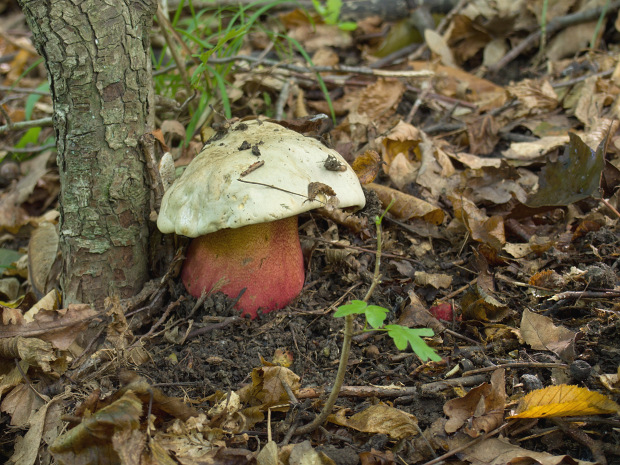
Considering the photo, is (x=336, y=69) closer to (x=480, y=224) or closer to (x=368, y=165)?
(x=368, y=165)

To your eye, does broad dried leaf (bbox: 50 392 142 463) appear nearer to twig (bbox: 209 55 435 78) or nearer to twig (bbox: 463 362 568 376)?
Answer: twig (bbox: 463 362 568 376)

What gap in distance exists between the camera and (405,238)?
93.7 inches

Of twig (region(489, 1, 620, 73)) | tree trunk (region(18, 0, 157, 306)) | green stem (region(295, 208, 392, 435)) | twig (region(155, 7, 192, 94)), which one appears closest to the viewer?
green stem (region(295, 208, 392, 435))

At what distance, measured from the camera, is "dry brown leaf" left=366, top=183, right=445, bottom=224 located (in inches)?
93.4

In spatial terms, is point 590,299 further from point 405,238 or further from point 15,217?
point 15,217

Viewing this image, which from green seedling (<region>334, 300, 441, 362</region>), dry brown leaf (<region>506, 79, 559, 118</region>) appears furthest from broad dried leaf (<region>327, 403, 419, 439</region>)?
dry brown leaf (<region>506, 79, 559, 118</region>)

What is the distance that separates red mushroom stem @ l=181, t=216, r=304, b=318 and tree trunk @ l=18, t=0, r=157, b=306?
1.11ft

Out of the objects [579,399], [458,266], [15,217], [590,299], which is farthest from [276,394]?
[15,217]

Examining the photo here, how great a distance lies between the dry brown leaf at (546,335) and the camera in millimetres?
1659

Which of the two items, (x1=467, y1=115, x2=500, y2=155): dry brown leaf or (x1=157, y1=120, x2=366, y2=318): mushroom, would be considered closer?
(x1=157, y1=120, x2=366, y2=318): mushroom

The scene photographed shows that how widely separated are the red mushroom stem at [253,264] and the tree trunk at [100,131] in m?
0.34

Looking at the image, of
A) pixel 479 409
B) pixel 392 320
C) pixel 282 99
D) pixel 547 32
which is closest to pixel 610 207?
pixel 392 320

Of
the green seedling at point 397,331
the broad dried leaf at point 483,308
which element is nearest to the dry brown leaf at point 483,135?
the broad dried leaf at point 483,308

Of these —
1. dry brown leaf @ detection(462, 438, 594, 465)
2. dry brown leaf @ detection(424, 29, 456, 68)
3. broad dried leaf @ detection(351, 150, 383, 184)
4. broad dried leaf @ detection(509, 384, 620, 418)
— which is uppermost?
dry brown leaf @ detection(424, 29, 456, 68)
